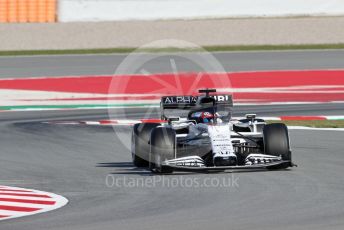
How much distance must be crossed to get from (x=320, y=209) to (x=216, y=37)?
3157 centimetres

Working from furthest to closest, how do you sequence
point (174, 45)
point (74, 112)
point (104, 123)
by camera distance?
point (174, 45), point (74, 112), point (104, 123)

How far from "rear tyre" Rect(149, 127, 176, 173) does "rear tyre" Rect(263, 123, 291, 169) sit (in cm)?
128

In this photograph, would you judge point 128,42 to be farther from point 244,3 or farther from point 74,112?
point 74,112

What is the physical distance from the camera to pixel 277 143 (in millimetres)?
13719

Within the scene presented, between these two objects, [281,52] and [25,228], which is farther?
[281,52]

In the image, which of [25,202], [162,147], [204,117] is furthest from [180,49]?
[25,202]

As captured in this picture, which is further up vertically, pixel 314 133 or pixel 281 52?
pixel 281 52

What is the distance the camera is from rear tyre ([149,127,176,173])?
13.5 meters

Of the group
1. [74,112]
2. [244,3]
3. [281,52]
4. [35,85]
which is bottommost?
[74,112]

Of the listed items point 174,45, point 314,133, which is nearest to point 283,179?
point 314,133

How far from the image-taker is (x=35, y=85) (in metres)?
29.9

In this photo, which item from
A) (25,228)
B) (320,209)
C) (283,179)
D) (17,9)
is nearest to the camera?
(25,228)

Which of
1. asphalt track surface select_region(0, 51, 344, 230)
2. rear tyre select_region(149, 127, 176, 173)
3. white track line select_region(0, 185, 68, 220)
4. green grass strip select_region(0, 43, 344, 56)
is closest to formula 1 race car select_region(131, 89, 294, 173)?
rear tyre select_region(149, 127, 176, 173)

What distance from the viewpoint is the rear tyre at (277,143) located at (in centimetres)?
1365
